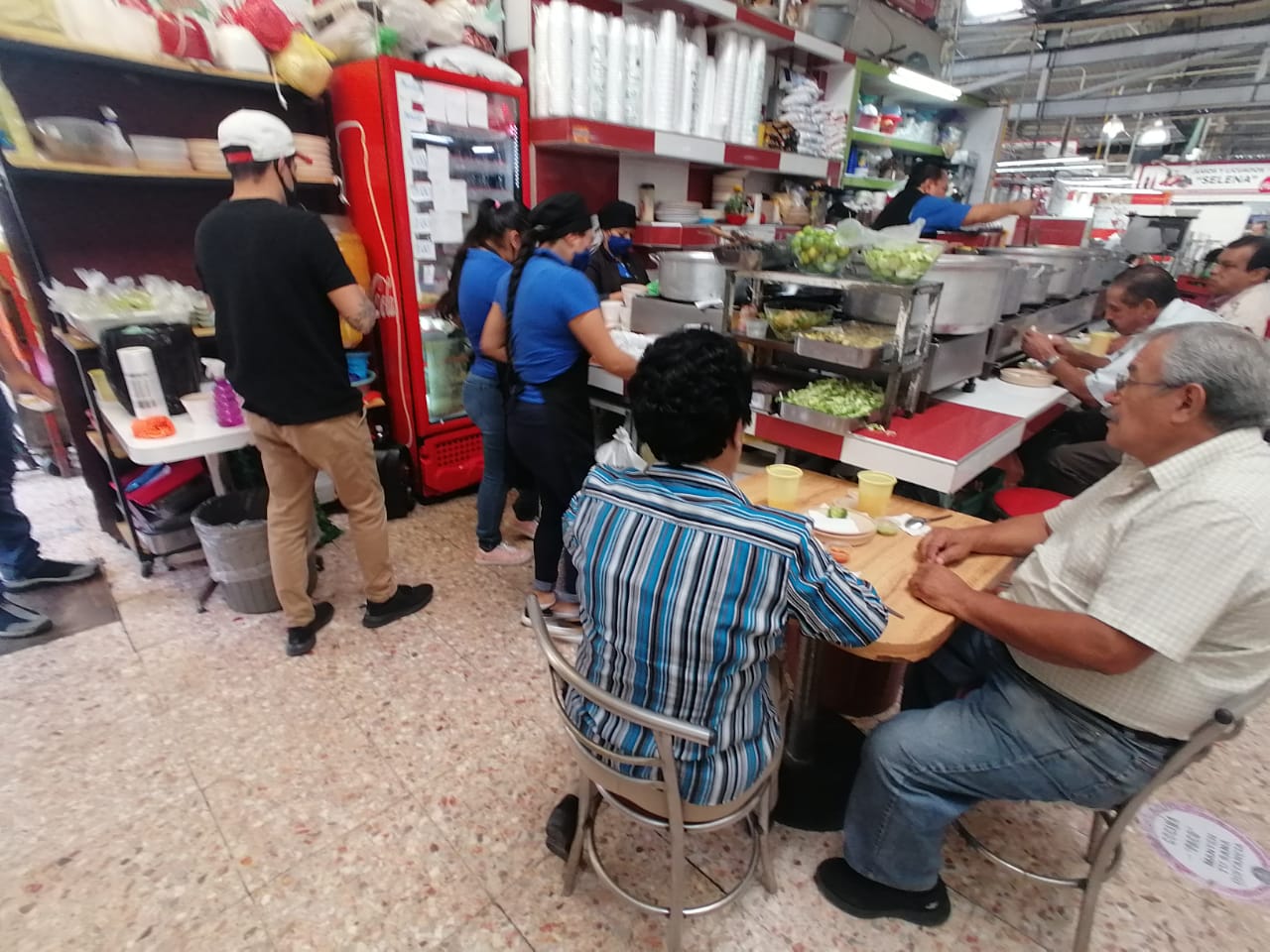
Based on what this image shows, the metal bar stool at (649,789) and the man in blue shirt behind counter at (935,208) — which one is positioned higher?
the man in blue shirt behind counter at (935,208)

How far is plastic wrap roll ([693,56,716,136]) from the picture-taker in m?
4.10

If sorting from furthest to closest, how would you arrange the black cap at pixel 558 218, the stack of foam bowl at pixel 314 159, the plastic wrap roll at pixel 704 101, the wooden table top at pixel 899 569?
the plastic wrap roll at pixel 704 101 → the stack of foam bowl at pixel 314 159 → the black cap at pixel 558 218 → the wooden table top at pixel 899 569

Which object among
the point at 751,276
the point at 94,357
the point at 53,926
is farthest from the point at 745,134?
the point at 53,926

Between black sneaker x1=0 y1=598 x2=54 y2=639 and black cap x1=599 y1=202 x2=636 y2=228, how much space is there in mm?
3535

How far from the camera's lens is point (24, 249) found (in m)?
2.67

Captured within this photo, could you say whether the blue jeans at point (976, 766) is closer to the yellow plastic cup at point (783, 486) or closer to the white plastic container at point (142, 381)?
the yellow plastic cup at point (783, 486)

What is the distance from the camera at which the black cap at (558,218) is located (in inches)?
89.3

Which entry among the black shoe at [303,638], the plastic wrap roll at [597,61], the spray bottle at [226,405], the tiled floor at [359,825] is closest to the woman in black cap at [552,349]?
the tiled floor at [359,825]

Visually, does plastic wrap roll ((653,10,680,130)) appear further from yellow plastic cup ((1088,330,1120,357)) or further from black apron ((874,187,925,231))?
yellow plastic cup ((1088,330,1120,357))

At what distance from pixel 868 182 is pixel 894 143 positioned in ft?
1.64

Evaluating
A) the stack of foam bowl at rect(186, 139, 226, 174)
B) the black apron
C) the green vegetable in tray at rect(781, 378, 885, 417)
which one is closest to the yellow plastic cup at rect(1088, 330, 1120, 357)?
the black apron

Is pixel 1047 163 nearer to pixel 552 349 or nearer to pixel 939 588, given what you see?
pixel 552 349

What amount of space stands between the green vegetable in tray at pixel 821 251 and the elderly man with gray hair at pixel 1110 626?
1134mm

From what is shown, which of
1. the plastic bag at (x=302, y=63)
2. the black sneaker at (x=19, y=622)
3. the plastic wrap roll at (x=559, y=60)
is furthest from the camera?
the plastic wrap roll at (x=559, y=60)
